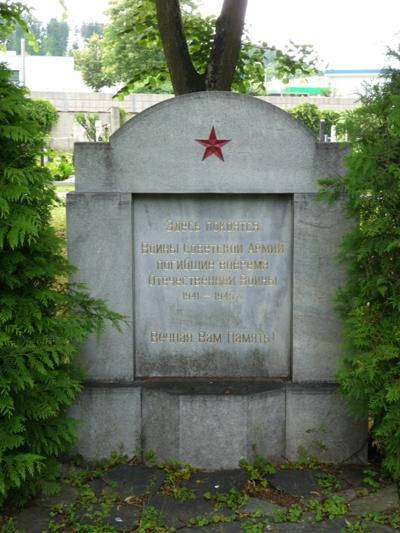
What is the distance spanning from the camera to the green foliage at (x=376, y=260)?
3828 mm

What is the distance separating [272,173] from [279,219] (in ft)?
1.08

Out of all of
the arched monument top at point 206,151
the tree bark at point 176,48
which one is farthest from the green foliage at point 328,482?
the tree bark at point 176,48

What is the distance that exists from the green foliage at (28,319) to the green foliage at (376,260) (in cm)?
155

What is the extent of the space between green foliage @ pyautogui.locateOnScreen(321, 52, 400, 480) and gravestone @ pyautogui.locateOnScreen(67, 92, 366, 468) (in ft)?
1.24

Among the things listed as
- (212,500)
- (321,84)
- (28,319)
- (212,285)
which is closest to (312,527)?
(212,500)

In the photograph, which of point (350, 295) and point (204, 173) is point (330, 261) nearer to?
point (350, 295)

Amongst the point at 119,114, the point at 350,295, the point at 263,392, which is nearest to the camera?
the point at 350,295

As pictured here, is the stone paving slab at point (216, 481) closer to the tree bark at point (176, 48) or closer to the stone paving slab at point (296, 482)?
the stone paving slab at point (296, 482)

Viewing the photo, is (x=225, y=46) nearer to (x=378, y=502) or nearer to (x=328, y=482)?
(x=328, y=482)

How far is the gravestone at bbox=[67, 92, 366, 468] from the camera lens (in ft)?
14.3

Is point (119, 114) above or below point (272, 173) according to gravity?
above

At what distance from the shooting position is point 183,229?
179 inches

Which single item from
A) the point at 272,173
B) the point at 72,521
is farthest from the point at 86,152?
the point at 72,521

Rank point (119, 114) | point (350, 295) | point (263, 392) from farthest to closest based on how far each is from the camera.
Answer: point (119, 114)
point (263, 392)
point (350, 295)
